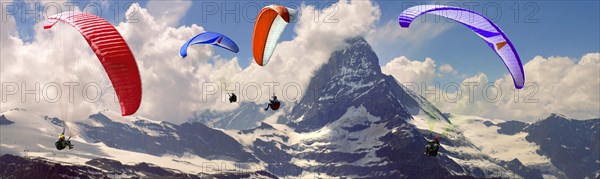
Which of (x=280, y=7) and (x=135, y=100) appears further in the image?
(x=280, y=7)

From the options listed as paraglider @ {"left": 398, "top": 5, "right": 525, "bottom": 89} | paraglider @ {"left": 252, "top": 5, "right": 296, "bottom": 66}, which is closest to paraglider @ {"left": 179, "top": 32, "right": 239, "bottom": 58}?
paraglider @ {"left": 252, "top": 5, "right": 296, "bottom": 66}

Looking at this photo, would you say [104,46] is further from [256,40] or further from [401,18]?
[401,18]

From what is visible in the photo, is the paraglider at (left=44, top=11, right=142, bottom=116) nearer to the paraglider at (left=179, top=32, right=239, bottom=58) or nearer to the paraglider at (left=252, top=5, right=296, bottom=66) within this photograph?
the paraglider at (left=252, top=5, right=296, bottom=66)

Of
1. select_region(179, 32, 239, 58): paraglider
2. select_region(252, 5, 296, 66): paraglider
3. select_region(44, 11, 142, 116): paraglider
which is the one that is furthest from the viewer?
select_region(179, 32, 239, 58): paraglider

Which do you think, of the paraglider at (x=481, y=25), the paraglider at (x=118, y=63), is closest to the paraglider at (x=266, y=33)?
the paraglider at (x=481, y=25)

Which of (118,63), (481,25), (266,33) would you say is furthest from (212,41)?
(481,25)

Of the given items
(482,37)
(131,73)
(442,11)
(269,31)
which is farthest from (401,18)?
(131,73)

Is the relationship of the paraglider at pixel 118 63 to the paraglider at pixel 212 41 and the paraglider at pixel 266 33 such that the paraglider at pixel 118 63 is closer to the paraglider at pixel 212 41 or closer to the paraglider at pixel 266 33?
the paraglider at pixel 266 33

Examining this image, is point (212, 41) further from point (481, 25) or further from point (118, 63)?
point (481, 25)
